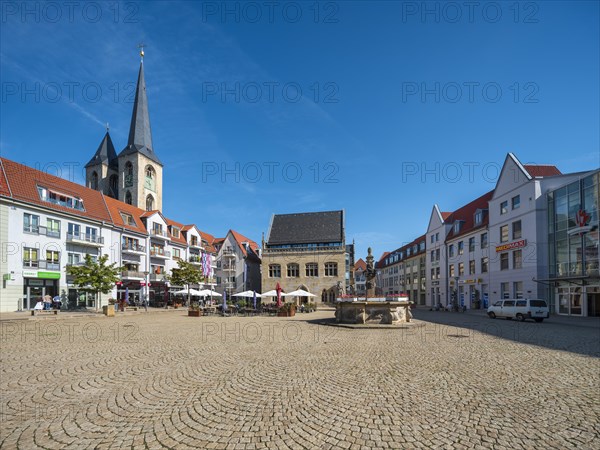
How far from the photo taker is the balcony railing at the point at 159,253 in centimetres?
5140

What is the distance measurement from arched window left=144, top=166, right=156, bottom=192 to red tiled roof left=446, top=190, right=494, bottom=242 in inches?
1964

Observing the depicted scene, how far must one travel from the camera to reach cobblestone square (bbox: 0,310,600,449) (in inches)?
219

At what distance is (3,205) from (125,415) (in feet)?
111

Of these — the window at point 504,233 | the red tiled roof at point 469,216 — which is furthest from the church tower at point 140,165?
the window at point 504,233

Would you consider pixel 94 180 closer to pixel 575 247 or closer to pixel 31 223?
pixel 31 223

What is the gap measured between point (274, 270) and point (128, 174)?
1189 inches

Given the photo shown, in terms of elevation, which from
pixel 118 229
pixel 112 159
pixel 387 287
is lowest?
pixel 387 287

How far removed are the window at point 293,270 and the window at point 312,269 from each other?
158cm

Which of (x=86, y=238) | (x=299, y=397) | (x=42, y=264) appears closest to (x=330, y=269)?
(x=86, y=238)

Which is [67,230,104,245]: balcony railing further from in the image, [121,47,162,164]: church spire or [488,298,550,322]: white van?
[488,298,550,322]: white van

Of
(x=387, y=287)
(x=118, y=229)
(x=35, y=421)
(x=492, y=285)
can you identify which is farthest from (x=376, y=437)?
(x=387, y=287)

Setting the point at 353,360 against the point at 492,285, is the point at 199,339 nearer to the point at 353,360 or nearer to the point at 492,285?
the point at 353,360

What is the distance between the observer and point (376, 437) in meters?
5.51

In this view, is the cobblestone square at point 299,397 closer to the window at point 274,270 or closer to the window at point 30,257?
the window at point 30,257
